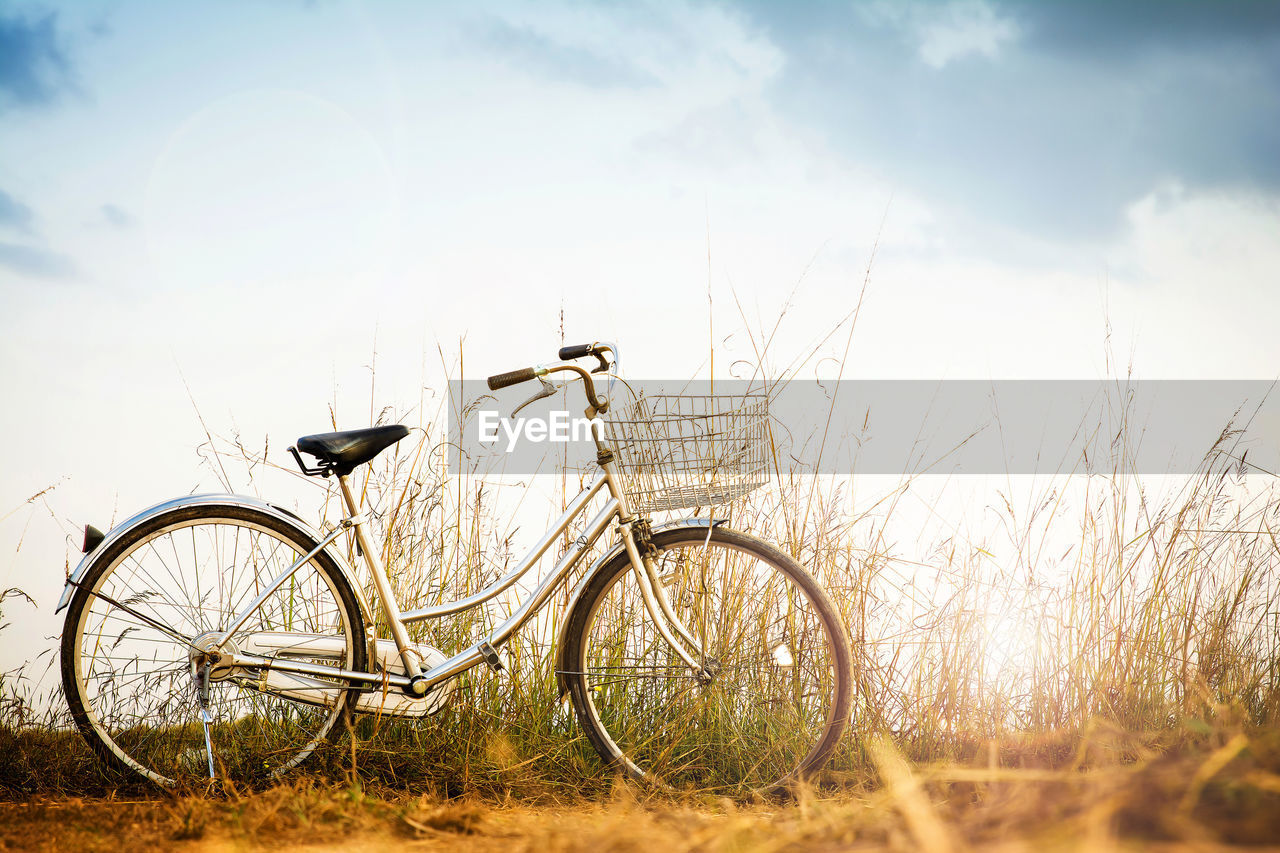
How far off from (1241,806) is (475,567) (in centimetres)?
263

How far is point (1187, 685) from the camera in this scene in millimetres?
3418

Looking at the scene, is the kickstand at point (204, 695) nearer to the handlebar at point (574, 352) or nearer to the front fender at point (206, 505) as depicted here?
the front fender at point (206, 505)

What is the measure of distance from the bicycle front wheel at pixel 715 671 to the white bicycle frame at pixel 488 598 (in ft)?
0.32

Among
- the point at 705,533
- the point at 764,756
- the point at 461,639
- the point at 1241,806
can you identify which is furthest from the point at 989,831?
the point at 461,639

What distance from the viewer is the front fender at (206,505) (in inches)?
101

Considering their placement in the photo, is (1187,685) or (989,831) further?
(1187,685)

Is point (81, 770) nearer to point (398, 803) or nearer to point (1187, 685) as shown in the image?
Answer: point (398, 803)

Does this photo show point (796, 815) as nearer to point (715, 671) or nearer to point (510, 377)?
point (715, 671)

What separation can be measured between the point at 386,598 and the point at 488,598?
33 centimetres

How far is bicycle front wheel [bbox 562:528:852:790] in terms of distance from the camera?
2699mm

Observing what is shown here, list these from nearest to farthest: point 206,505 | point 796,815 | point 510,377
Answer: point 796,815, point 510,377, point 206,505

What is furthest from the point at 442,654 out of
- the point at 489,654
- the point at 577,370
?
the point at 577,370

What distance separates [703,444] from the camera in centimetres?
248

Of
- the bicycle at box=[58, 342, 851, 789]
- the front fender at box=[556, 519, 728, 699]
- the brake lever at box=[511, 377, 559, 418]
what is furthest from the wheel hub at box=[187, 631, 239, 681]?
the brake lever at box=[511, 377, 559, 418]
